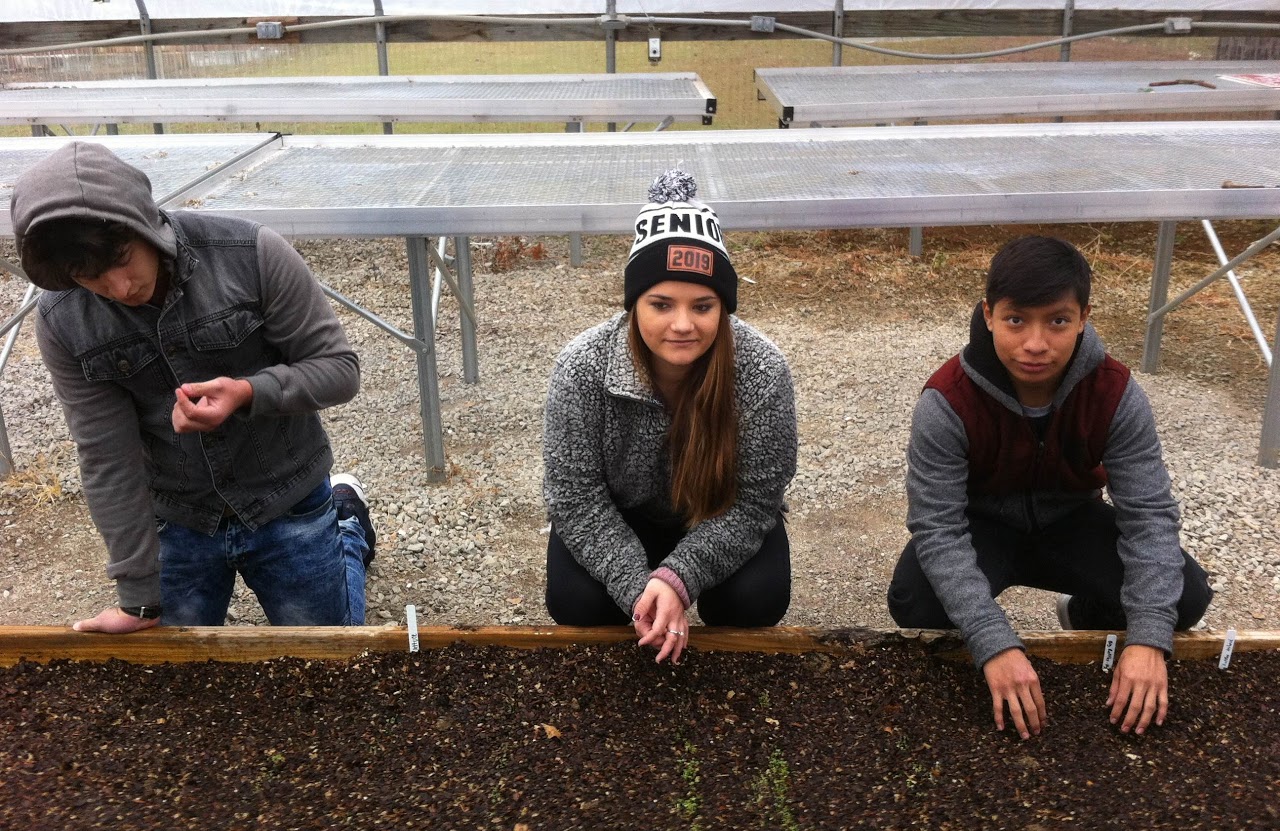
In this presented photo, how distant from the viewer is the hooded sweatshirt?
1.89 metres

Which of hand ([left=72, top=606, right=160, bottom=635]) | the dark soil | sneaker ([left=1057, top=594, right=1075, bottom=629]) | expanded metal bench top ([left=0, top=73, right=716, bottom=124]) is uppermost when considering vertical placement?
expanded metal bench top ([left=0, top=73, right=716, bottom=124])

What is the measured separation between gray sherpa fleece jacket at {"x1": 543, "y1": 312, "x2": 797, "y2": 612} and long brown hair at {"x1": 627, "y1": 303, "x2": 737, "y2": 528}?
0.03 meters

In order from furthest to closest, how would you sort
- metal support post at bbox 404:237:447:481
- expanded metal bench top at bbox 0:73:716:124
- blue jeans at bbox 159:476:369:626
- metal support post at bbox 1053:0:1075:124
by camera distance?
1. metal support post at bbox 1053:0:1075:124
2. expanded metal bench top at bbox 0:73:716:124
3. metal support post at bbox 404:237:447:481
4. blue jeans at bbox 159:476:369:626

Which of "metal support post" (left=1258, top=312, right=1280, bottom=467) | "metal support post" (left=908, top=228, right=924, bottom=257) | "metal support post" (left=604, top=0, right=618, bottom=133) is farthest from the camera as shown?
"metal support post" (left=604, top=0, right=618, bottom=133)

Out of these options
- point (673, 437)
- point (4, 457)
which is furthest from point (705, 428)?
point (4, 457)

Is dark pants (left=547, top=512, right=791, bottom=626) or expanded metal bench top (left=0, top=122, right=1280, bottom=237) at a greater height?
expanded metal bench top (left=0, top=122, right=1280, bottom=237)

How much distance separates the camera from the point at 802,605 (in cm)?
293

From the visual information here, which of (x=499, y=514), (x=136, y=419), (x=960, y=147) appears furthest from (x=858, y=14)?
(x=136, y=419)

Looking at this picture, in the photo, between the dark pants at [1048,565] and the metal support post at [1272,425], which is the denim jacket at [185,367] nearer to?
the dark pants at [1048,565]

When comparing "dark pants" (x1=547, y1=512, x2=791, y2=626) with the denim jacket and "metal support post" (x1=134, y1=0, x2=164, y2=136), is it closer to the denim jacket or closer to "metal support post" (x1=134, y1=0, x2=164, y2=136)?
the denim jacket

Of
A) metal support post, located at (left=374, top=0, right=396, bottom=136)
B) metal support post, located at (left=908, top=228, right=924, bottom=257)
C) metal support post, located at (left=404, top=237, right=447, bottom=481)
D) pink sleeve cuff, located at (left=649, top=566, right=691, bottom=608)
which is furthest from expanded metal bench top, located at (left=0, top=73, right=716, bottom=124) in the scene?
pink sleeve cuff, located at (left=649, top=566, right=691, bottom=608)

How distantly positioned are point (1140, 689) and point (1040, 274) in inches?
28.5

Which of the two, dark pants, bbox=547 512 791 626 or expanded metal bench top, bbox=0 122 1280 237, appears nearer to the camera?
dark pants, bbox=547 512 791 626

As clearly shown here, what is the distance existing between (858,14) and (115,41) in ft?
16.6
